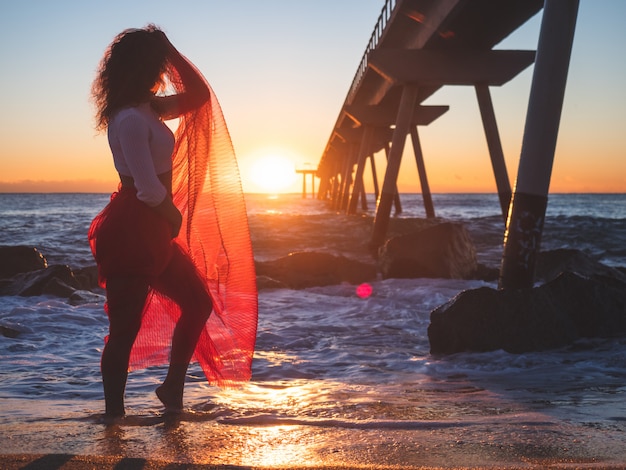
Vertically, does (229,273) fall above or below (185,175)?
below

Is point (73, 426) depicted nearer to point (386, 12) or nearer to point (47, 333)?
point (47, 333)

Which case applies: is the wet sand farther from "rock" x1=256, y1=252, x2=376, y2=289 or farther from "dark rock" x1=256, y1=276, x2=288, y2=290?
"rock" x1=256, y1=252, x2=376, y2=289

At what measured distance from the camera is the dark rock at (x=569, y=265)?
26.5ft

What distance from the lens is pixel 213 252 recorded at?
3.31 meters

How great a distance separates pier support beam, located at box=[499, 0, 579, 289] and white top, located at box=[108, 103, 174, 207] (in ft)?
12.6

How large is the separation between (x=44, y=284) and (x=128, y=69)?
586 centimetres

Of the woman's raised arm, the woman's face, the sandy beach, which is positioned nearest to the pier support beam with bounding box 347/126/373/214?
the woman's raised arm

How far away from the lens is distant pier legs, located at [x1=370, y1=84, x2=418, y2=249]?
598 inches

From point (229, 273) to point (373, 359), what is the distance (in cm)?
174

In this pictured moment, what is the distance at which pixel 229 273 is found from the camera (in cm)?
333

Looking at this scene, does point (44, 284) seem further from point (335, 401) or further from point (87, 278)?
point (335, 401)

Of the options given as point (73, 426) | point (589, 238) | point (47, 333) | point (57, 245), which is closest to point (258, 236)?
point (57, 245)

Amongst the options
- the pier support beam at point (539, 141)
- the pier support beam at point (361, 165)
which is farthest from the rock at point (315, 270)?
the pier support beam at point (361, 165)

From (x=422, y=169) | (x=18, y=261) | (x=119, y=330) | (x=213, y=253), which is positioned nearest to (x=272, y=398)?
(x=213, y=253)
